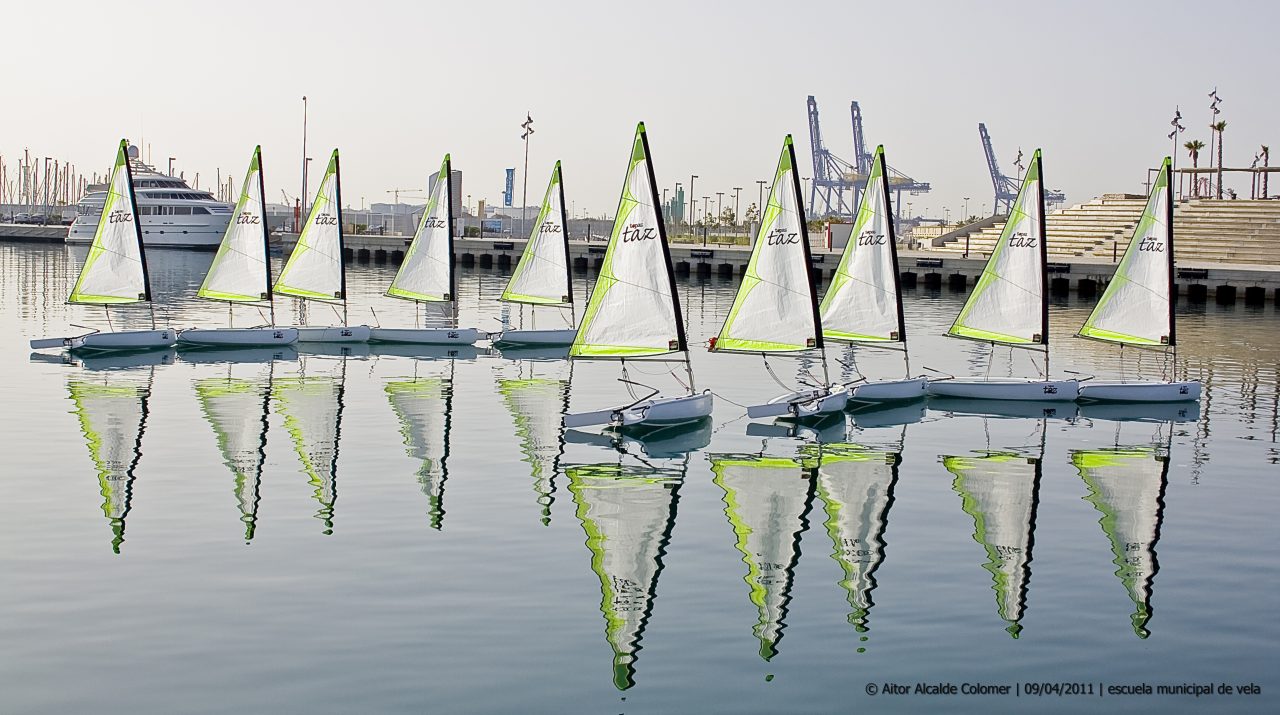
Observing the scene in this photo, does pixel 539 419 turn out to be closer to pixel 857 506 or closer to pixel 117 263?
pixel 857 506

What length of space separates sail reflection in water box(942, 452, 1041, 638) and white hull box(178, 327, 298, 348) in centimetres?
2578

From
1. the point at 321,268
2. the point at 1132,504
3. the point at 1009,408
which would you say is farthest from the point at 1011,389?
the point at 321,268

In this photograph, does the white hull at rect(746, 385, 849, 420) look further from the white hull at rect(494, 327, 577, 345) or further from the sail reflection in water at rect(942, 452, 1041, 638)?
the white hull at rect(494, 327, 577, 345)

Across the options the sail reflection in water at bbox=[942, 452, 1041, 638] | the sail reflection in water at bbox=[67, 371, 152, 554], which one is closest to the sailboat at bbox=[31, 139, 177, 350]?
the sail reflection in water at bbox=[67, 371, 152, 554]

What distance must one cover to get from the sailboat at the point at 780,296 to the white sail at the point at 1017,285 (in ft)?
23.4

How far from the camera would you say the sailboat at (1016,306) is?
35.9m

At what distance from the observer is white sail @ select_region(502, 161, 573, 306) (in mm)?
47594

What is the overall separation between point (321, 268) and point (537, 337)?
26.2 ft

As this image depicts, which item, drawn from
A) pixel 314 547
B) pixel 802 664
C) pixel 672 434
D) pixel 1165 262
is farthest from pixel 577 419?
pixel 1165 262

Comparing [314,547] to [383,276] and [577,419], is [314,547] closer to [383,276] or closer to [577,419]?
[577,419]

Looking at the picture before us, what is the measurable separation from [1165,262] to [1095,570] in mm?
20110

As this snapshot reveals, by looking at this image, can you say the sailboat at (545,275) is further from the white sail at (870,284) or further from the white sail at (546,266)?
the white sail at (870,284)

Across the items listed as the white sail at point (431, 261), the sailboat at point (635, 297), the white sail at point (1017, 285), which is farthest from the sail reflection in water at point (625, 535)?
the white sail at point (431, 261)

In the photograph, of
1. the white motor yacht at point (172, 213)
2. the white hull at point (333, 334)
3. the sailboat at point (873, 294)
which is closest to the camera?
the sailboat at point (873, 294)
